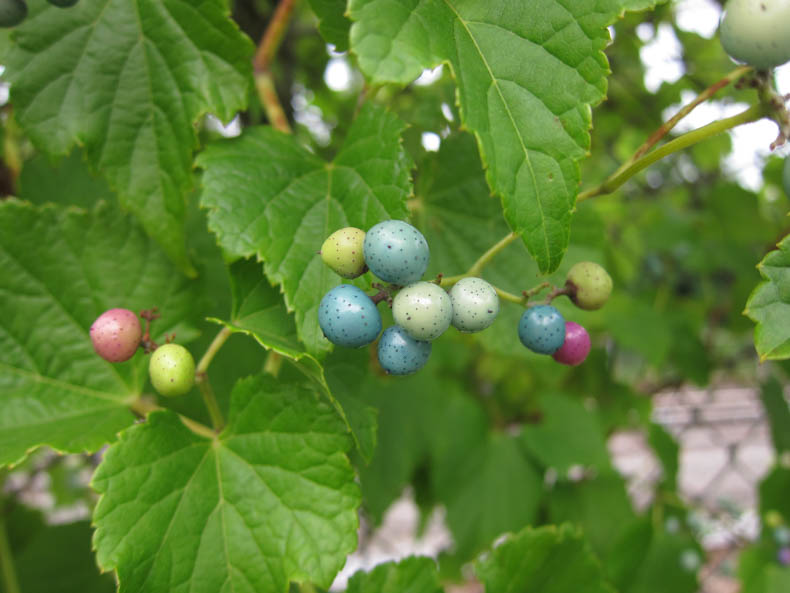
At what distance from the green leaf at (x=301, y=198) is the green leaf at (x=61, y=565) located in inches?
35.7

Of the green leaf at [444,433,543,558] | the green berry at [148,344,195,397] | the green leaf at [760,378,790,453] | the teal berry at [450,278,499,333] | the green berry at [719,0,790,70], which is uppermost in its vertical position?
the green berry at [719,0,790,70]

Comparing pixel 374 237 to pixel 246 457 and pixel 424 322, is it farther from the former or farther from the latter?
pixel 246 457

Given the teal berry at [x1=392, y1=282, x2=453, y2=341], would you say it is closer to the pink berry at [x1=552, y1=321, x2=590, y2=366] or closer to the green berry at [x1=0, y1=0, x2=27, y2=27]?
the pink berry at [x1=552, y1=321, x2=590, y2=366]

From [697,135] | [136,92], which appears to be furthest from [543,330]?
[136,92]

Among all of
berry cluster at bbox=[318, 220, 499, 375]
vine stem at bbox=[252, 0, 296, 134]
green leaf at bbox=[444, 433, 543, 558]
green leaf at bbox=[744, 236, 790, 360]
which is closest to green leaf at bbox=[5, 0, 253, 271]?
vine stem at bbox=[252, 0, 296, 134]

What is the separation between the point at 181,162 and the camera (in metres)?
0.96

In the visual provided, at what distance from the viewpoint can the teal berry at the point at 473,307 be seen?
0.74 m

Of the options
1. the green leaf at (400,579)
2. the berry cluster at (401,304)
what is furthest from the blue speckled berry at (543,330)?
the green leaf at (400,579)

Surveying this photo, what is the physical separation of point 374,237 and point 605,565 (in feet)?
5.41

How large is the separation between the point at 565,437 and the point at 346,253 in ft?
5.49

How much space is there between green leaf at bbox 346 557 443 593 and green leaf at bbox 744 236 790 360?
674mm

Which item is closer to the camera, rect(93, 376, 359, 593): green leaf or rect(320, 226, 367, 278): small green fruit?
rect(320, 226, 367, 278): small green fruit

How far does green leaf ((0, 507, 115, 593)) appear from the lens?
1.33 m

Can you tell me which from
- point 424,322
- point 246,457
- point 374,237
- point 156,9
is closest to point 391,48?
point 374,237
